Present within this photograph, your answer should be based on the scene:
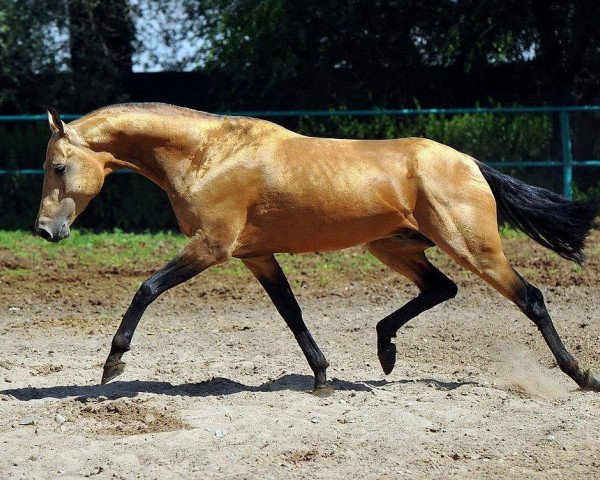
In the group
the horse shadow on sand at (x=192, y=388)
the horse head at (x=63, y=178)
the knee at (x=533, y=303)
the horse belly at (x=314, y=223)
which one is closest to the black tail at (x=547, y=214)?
the knee at (x=533, y=303)

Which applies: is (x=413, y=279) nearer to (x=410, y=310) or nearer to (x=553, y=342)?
(x=410, y=310)

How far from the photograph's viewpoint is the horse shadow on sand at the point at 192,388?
20.3 ft

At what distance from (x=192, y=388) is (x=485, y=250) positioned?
1.91 m

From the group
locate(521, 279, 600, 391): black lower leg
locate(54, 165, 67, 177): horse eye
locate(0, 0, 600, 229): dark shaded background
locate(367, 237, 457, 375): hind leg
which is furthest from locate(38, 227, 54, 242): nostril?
locate(0, 0, 600, 229): dark shaded background

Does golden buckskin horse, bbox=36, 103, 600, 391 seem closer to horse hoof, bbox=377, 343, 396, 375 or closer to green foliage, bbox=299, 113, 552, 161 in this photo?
horse hoof, bbox=377, 343, 396, 375

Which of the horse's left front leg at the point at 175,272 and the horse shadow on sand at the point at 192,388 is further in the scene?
the horse shadow on sand at the point at 192,388

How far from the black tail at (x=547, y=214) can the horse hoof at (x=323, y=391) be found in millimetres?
1490

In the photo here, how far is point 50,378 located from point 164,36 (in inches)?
476

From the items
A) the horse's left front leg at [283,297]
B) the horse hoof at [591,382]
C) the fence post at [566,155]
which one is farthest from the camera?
the fence post at [566,155]

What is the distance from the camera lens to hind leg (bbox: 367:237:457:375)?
6.56 m

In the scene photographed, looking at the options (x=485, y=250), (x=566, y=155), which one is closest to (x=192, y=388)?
(x=485, y=250)

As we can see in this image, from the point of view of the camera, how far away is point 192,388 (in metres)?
6.36

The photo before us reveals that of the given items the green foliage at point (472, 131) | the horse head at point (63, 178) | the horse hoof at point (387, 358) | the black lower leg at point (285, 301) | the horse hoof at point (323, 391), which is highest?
the horse head at point (63, 178)

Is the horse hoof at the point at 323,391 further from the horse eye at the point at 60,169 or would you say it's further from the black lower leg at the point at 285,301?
the horse eye at the point at 60,169
